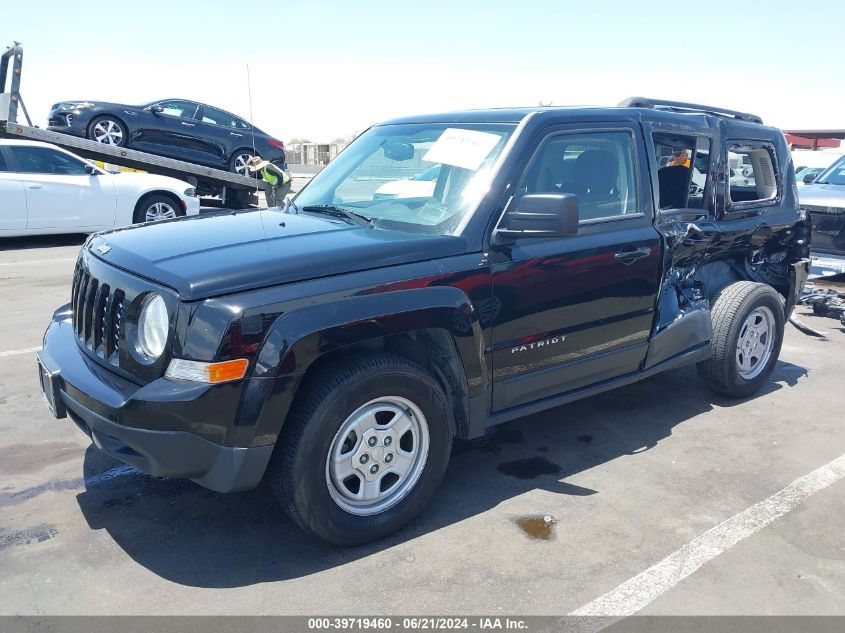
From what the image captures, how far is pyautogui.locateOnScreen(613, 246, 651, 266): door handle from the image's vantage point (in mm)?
4104

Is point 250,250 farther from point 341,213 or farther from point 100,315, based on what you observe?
point 341,213

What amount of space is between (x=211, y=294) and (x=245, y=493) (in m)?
1.35

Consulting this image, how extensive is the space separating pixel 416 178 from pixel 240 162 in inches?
496

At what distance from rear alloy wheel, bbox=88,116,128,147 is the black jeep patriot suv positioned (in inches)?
438

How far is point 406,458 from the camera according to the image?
3406 mm

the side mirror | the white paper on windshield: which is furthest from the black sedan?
the side mirror

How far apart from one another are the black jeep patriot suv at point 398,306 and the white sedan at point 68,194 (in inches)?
302

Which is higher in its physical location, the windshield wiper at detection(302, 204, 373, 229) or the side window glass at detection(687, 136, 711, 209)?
the side window glass at detection(687, 136, 711, 209)

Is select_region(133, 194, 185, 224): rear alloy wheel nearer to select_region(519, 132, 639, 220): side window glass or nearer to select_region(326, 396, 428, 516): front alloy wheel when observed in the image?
select_region(519, 132, 639, 220): side window glass

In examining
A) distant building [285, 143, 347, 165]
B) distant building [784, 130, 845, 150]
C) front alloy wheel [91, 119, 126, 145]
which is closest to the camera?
front alloy wheel [91, 119, 126, 145]

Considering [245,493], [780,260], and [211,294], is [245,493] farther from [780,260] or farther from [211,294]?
[780,260]

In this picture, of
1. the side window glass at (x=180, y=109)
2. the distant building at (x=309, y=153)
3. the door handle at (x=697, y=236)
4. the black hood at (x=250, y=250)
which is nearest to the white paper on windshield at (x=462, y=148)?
the black hood at (x=250, y=250)

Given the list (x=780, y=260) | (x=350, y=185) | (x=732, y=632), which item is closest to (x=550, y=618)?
(x=732, y=632)

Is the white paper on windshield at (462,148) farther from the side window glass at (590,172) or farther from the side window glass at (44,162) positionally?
the side window glass at (44,162)
